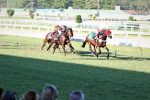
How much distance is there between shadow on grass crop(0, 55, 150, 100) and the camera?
11625 millimetres

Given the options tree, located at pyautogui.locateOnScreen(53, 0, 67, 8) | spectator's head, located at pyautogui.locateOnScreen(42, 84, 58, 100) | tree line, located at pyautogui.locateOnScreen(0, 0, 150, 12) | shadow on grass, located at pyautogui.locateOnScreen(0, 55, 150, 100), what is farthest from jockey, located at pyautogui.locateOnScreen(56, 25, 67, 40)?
tree, located at pyautogui.locateOnScreen(53, 0, 67, 8)

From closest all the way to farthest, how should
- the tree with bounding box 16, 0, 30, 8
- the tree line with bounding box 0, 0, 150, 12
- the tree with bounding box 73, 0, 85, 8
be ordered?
the tree with bounding box 73, 0, 85, 8, the tree line with bounding box 0, 0, 150, 12, the tree with bounding box 16, 0, 30, 8

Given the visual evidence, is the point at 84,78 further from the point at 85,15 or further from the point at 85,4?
the point at 85,4

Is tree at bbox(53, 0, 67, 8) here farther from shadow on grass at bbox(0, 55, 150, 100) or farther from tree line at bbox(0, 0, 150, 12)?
shadow on grass at bbox(0, 55, 150, 100)

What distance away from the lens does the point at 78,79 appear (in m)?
14.1

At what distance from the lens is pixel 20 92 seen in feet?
36.3

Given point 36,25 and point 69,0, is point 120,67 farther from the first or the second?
point 69,0

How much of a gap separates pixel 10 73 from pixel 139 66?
6.62m

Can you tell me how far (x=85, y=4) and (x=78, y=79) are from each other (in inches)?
4816

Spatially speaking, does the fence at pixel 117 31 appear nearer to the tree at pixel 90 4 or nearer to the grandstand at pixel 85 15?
the grandstand at pixel 85 15

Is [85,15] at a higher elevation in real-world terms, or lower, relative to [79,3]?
lower

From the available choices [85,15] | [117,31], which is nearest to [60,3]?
[85,15]

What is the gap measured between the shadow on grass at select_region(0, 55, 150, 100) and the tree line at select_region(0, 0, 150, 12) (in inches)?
4582

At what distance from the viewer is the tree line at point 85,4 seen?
136 m
